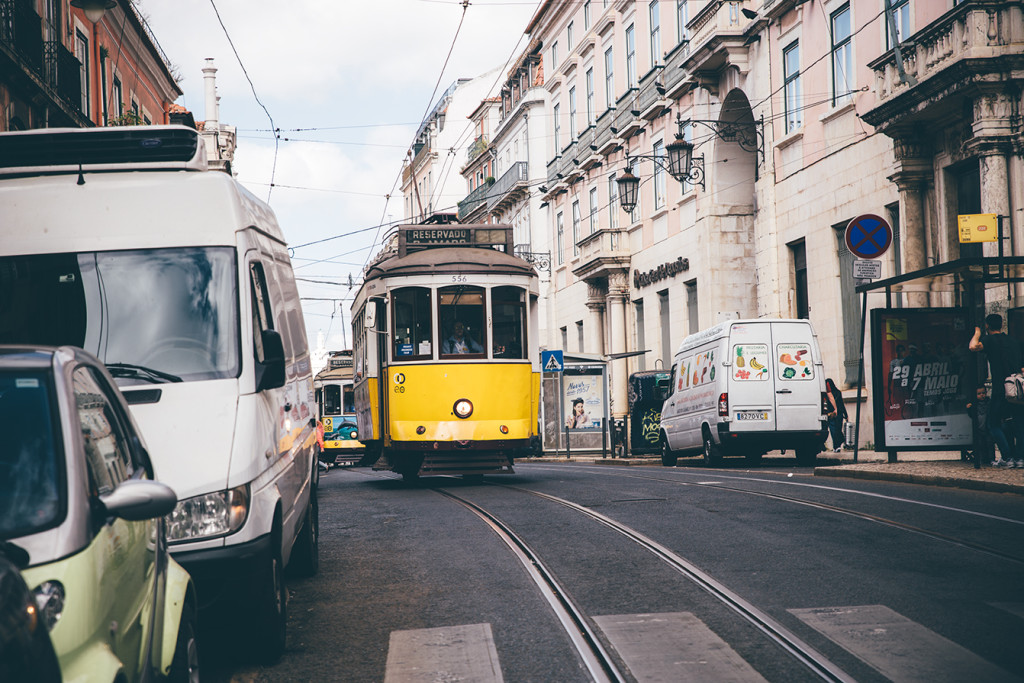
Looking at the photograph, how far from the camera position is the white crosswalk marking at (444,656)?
18.4 feet

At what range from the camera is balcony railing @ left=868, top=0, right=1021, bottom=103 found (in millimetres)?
17859

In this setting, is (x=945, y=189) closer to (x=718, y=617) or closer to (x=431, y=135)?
(x=718, y=617)

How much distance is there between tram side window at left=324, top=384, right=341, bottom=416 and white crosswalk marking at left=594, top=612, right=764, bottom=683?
31.1m

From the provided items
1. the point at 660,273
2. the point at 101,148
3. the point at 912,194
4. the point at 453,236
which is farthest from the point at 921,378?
the point at 660,273

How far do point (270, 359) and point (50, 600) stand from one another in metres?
3.19

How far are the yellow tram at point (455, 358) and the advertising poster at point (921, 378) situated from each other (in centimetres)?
468

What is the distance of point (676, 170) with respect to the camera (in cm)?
2798

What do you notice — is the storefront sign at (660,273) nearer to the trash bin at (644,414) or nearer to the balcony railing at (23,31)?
the trash bin at (644,414)

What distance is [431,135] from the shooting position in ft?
260

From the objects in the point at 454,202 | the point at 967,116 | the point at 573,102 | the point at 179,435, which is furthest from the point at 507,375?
the point at 454,202

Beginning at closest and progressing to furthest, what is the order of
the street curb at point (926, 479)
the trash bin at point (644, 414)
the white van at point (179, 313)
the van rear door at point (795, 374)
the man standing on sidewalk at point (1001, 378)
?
the white van at point (179, 313), the street curb at point (926, 479), the man standing on sidewalk at point (1001, 378), the van rear door at point (795, 374), the trash bin at point (644, 414)

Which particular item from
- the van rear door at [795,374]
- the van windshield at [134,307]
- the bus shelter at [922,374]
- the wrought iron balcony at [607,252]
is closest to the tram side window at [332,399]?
the wrought iron balcony at [607,252]

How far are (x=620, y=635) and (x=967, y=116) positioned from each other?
50.8 feet

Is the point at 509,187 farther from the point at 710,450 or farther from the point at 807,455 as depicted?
the point at 807,455
